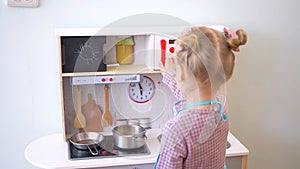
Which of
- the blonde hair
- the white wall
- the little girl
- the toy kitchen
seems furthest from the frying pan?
the blonde hair

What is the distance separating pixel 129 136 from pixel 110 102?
11.1 inches

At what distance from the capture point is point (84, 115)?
1.85 metres

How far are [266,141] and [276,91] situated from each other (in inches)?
11.5

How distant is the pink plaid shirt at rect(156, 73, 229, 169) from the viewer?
3.95ft

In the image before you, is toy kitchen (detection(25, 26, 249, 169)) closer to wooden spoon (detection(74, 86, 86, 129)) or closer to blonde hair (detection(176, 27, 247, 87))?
wooden spoon (detection(74, 86, 86, 129))

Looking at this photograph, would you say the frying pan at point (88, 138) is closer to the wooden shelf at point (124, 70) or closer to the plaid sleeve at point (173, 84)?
the wooden shelf at point (124, 70)

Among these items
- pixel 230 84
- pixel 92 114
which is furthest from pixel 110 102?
pixel 230 84

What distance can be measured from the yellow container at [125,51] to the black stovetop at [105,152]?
15.2 inches

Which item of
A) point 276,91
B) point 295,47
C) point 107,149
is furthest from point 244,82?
point 107,149

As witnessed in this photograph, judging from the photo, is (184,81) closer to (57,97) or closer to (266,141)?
(57,97)

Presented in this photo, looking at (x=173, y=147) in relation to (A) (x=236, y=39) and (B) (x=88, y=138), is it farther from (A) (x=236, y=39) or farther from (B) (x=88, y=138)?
(B) (x=88, y=138)

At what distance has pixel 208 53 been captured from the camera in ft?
3.70

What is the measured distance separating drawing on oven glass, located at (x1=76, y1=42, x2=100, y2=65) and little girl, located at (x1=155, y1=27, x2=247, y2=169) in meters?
0.54

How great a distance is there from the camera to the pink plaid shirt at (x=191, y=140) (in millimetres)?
1203
